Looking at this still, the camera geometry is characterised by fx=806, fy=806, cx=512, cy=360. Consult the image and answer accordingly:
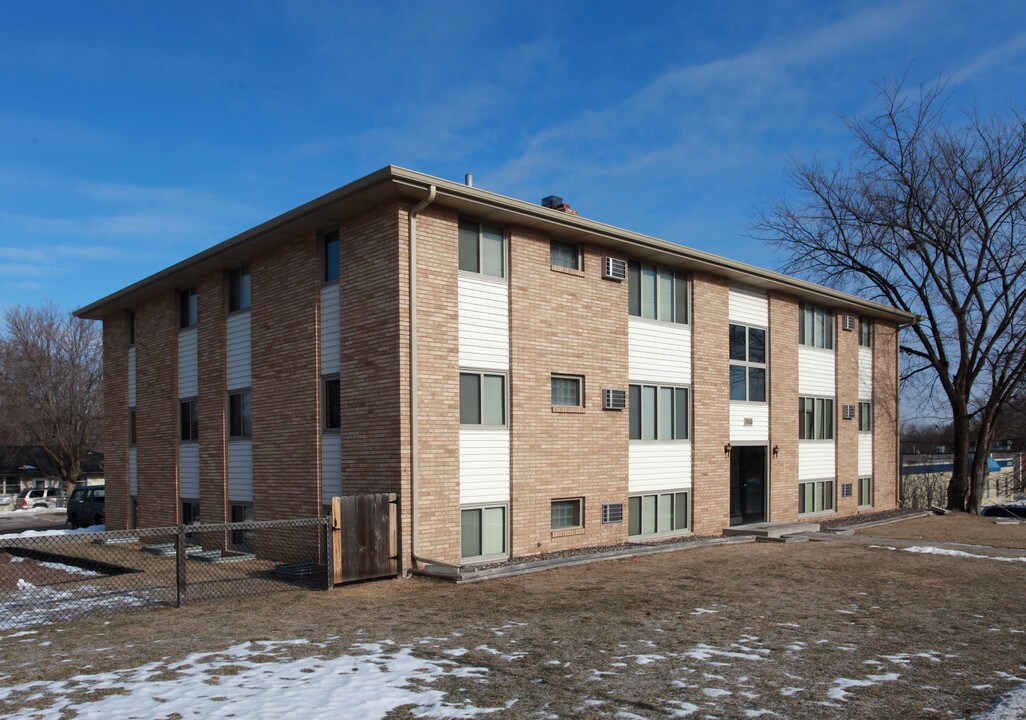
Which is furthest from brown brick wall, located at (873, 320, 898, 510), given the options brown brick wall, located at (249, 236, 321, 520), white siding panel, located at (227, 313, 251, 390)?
white siding panel, located at (227, 313, 251, 390)

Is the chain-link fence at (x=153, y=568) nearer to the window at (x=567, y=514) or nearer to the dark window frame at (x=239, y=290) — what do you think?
the window at (x=567, y=514)

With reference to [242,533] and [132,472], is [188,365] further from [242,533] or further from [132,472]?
[242,533]

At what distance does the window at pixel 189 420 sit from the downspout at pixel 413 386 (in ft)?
26.3

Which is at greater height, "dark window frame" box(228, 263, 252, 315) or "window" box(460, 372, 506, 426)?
"dark window frame" box(228, 263, 252, 315)

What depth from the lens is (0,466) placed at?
173 ft

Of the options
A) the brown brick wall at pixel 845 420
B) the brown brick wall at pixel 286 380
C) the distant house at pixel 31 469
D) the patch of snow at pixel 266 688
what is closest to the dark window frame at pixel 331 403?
the brown brick wall at pixel 286 380

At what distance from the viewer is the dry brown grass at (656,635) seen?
6355 millimetres

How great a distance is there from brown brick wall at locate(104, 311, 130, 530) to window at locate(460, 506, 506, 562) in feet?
39.7

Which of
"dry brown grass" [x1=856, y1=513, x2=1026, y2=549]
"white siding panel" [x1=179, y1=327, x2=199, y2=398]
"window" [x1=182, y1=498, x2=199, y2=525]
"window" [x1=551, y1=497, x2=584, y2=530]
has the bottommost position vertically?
"dry brown grass" [x1=856, y1=513, x2=1026, y2=549]

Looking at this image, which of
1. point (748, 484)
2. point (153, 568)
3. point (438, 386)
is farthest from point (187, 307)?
point (748, 484)

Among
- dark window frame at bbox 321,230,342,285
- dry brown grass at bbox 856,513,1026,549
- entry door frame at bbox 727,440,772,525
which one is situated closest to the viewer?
dark window frame at bbox 321,230,342,285

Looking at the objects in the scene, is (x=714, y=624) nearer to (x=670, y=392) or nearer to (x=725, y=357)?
(x=670, y=392)

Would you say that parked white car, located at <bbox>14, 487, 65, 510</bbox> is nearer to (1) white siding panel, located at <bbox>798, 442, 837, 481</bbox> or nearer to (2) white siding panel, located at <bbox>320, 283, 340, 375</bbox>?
(2) white siding panel, located at <bbox>320, 283, 340, 375</bbox>

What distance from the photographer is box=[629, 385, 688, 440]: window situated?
1694 cm
